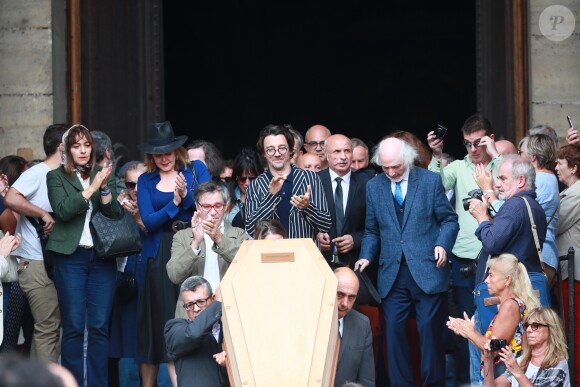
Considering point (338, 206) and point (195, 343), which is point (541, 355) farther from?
point (338, 206)

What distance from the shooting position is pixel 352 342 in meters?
6.64

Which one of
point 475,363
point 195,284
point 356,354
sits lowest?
point 475,363

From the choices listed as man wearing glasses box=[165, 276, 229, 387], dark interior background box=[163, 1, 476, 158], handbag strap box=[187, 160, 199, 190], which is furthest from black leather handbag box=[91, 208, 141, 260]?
dark interior background box=[163, 1, 476, 158]

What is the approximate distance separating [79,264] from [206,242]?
89cm

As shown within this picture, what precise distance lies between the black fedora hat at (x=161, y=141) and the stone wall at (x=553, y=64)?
11.8 feet

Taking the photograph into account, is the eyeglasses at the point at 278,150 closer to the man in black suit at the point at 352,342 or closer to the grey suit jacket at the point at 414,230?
the grey suit jacket at the point at 414,230

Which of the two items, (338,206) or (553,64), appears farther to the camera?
(553,64)

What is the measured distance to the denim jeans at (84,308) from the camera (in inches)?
290

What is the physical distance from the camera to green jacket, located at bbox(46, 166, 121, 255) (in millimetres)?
7332

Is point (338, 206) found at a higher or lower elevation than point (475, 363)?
higher

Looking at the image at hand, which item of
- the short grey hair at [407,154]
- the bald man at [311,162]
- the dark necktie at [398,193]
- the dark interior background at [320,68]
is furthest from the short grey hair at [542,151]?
the dark interior background at [320,68]

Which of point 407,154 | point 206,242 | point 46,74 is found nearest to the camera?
point 206,242

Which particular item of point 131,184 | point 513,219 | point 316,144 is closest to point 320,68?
point 316,144

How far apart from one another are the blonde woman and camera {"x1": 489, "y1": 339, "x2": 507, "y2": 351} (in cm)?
13
